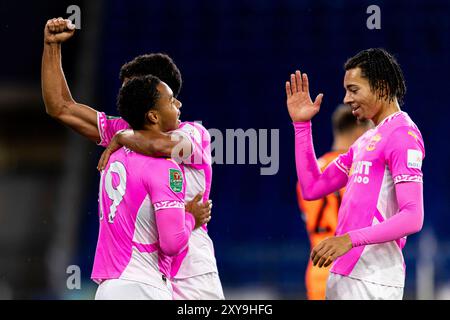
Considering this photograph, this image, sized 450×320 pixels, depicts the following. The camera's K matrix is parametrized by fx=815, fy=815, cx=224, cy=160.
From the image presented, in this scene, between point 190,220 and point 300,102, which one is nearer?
point 190,220

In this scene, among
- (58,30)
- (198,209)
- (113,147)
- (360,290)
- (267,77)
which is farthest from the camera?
(267,77)

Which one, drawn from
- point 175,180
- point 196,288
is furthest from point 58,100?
point 196,288

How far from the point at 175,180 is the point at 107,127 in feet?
1.99

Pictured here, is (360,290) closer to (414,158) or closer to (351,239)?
(351,239)

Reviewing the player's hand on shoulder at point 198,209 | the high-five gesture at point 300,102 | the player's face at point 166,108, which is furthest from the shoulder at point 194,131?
the high-five gesture at point 300,102

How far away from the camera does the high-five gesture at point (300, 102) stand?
11.7 feet

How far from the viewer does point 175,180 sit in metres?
3.13

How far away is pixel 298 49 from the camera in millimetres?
10195

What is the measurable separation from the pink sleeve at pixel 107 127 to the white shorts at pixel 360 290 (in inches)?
45.5

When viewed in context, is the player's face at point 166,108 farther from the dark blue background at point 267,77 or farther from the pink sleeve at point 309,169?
the dark blue background at point 267,77

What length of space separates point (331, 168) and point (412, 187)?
53cm
